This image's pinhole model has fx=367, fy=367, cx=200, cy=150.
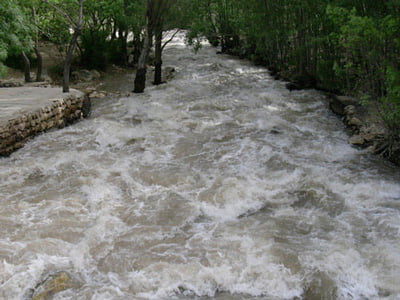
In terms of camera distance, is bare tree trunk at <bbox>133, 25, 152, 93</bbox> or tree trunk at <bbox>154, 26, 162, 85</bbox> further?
tree trunk at <bbox>154, 26, 162, 85</bbox>

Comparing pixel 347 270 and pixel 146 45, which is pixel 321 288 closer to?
pixel 347 270

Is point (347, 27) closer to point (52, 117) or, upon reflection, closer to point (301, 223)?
point (301, 223)

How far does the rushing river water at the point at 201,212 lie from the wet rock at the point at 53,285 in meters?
0.08

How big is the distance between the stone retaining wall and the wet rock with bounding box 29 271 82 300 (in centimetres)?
446

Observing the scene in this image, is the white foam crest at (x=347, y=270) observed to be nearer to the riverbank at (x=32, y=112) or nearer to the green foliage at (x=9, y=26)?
the riverbank at (x=32, y=112)

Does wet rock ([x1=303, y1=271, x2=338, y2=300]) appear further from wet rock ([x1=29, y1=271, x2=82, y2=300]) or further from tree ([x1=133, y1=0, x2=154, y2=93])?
tree ([x1=133, y1=0, x2=154, y2=93])

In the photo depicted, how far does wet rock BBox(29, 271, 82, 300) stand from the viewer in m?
3.96

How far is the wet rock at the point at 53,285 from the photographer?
13.0 ft

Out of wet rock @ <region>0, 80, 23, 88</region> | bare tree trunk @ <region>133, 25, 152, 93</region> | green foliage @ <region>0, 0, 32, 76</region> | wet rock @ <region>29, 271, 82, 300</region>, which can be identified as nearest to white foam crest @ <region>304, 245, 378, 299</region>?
wet rock @ <region>29, 271, 82, 300</region>

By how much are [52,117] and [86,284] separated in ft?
20.6

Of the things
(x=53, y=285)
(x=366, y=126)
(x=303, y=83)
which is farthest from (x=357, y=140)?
(x=53, y=285)

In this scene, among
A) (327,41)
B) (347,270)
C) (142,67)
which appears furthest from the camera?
(142,67)

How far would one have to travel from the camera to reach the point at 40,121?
895 cm

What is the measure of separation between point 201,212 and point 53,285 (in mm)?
2342
